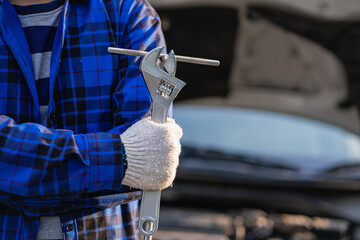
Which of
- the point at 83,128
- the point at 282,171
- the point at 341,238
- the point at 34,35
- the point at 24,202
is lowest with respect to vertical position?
the point at 341,238

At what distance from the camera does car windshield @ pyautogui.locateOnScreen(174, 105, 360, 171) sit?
3268 mm

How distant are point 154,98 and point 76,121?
17cm

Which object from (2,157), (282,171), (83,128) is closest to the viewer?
(2,157)

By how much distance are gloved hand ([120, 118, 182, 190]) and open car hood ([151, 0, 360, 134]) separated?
1848 mm

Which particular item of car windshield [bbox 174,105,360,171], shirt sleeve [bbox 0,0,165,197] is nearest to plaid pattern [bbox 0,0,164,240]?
shirt sleeve [bbox 0,0,165,197]

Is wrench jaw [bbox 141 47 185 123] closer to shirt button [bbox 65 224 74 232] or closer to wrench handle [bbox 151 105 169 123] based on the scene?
wrench handle [bbox 151 105 169 123]

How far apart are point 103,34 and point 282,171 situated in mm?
2235

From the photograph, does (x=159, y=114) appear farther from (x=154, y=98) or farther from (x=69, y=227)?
(x=69, y=227)

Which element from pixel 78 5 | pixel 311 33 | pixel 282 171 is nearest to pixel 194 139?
pixel 282 171

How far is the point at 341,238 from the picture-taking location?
302 cm

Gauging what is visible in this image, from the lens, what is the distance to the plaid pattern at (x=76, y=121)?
3.17 feet

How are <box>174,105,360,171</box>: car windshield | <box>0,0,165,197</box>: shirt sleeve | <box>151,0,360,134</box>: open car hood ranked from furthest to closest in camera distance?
<box>174,105,360,171</box>: car windshield → <box>151,0,360,134</box>: open car hood → <box>0,0,165,197</box>: shirt sleeve

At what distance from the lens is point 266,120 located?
3.42 meters

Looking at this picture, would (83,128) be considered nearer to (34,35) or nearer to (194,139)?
(34,35)
